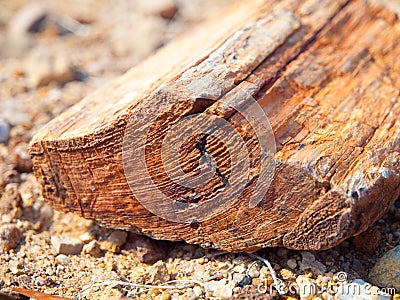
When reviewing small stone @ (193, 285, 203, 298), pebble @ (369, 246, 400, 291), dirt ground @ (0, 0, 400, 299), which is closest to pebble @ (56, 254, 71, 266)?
dirt ground @ (0, 0, 400, 299)

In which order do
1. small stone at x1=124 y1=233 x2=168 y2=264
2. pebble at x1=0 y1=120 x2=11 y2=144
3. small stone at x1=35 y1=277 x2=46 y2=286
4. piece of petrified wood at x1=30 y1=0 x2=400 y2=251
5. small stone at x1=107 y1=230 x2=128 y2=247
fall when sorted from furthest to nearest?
1. pebble at x1=0 y1=120 x2=11 y2=144
2. small stone at x1=107 y1=230 x2=128 y2=247
3. small stone at x1=124 y1=233 x2=168 y2=264
4. small stone at x1=35 y1=277 x2=46 y2=286
5. piece of petrified wood at x1=30 y1=0 x2=400 y2=251

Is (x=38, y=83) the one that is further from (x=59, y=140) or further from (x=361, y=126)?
(x=361, y=126)

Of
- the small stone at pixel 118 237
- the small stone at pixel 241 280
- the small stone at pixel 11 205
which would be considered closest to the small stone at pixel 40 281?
the small stone at pixel 118 237

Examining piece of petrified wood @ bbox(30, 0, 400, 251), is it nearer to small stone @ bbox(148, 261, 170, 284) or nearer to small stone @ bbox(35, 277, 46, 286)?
small stone @ bbox(148, 261, 170, 284)

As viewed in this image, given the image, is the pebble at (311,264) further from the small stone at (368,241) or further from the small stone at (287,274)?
the small stone at (368,241)

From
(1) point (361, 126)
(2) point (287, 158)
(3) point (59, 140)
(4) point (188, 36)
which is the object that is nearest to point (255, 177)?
(2) point (287, 158)
